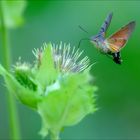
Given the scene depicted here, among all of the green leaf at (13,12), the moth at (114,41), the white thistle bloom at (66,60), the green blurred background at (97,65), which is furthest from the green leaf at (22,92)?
the green blurred background at (97,65)

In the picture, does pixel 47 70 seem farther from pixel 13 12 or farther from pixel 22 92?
pixel 13 12

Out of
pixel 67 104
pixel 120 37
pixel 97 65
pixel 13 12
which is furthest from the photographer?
pixel 97 65

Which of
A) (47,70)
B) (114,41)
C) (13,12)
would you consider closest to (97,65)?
(13,12)

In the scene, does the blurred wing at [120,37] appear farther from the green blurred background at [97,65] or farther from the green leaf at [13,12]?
the green blurred background at [97,65]

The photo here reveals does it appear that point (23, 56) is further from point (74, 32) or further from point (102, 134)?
point (102, 134)

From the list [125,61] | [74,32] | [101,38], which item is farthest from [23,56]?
[101,38]

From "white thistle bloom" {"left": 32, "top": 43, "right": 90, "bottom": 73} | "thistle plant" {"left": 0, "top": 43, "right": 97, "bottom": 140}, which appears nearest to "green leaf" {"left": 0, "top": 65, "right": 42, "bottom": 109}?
"thistle plant" {"left": 0, "top": 43, "right": 97, "bottom": 140}

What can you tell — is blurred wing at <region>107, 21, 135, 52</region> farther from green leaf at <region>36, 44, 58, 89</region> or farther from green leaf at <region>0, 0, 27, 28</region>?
green leaf at <region>0, 0, 27, 28</region>
